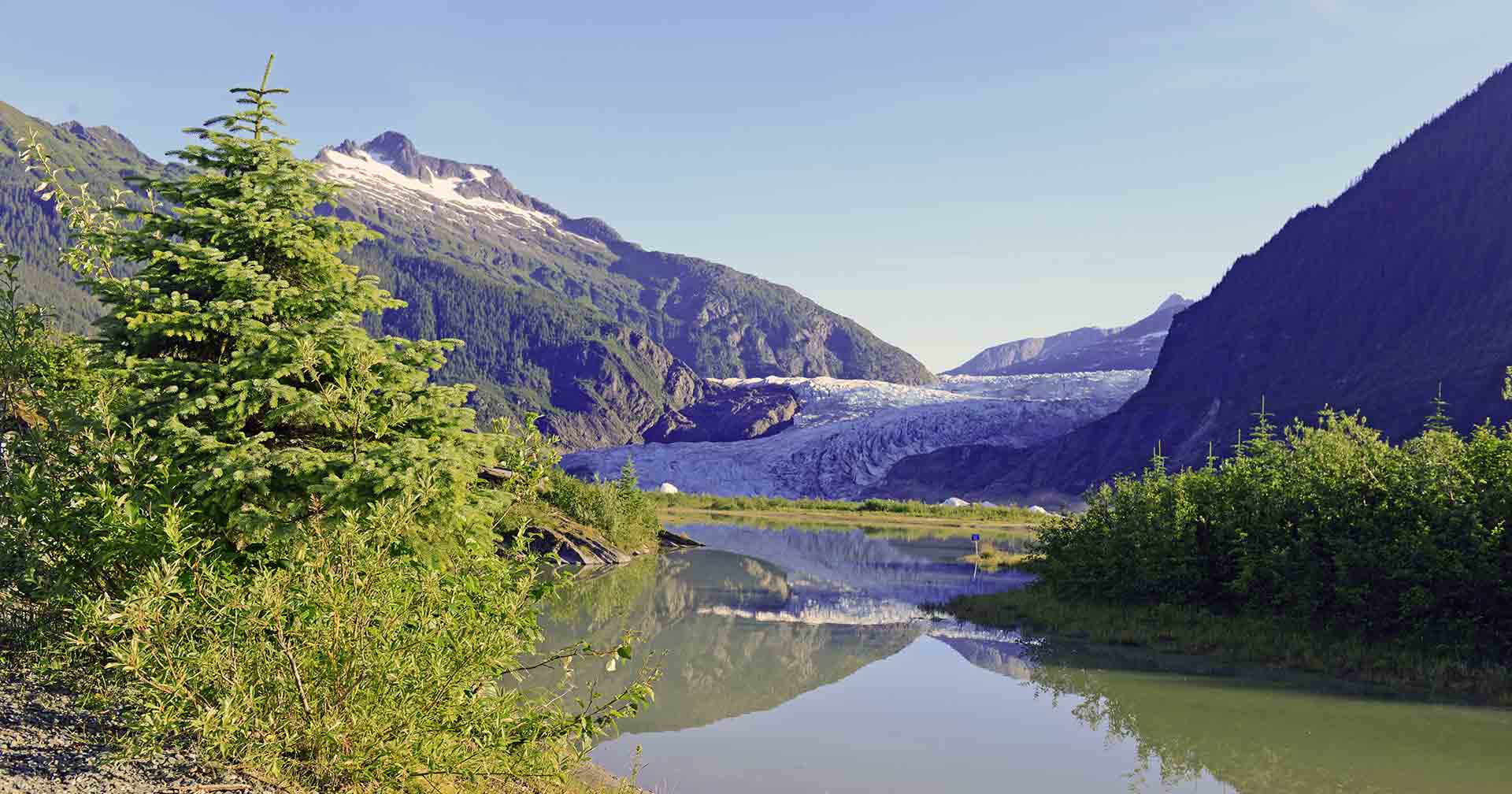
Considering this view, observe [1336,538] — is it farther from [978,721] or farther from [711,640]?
[711,640]

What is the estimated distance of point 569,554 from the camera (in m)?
41.0

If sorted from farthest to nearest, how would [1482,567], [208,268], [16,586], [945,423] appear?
[945,423]
[1482,567]
[208,268]
[16,586]

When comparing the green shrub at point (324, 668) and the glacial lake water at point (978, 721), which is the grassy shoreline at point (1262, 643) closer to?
the glacial lake water at point (978, 721)

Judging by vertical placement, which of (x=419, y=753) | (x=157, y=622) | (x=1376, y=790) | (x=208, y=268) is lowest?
(x=1376, y=790)

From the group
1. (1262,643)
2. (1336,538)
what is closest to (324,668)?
(1262,643)

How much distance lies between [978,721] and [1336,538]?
1000 centimetres

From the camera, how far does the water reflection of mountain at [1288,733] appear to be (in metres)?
13.3

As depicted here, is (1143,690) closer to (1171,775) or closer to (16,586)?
(1171,775)

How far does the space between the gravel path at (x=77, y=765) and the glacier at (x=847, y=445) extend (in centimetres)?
11012

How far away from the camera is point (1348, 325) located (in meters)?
121

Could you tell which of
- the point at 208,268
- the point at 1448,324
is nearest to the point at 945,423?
the point at 1448,324

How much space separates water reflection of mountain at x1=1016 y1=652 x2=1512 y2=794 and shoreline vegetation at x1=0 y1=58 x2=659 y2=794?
860 cm

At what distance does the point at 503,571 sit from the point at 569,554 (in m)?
32.8

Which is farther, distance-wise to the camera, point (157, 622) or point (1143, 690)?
point (1143, 690)
